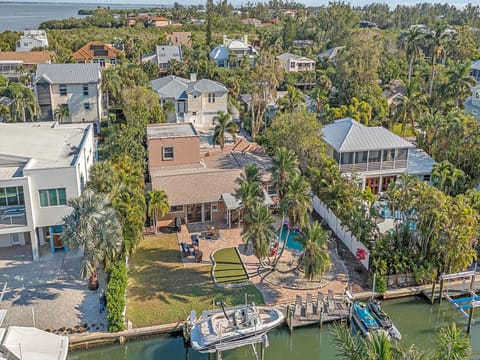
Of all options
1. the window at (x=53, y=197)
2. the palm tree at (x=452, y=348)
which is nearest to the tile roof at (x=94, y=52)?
the window at (x=53, y=197)

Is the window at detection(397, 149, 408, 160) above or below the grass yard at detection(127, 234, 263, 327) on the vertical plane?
above

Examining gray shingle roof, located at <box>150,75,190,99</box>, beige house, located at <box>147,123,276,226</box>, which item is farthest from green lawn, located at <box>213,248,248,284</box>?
gray shingle roof, located at <box>150,75,190,99</box>

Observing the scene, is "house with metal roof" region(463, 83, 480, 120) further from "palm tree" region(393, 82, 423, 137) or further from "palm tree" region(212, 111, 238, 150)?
"palm tree" region(212, 111, 238, 150)

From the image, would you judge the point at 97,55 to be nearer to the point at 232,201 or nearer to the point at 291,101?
the point at 291,101

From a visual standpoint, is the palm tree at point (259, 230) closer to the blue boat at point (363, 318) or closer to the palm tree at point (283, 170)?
the palm tree at point (283, 170)

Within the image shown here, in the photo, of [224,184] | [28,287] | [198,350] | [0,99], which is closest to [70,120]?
[0,99]

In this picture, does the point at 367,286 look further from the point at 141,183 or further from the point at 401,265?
the point at 141,183

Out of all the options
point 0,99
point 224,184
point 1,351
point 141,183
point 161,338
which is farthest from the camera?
point 0,99
